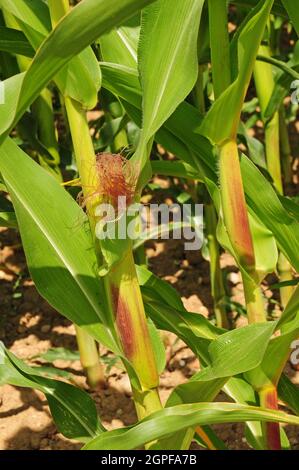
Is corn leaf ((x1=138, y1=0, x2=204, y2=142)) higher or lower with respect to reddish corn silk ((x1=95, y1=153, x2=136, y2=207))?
higher

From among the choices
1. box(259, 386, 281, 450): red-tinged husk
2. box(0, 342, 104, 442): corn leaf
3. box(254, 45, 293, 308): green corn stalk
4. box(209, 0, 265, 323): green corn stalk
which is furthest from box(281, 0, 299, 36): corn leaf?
box(254, 45, 293, 308): green corn stalk

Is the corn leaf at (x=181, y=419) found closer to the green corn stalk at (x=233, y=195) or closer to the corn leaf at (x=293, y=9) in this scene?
the green corn stalk at (x=233, y=195)

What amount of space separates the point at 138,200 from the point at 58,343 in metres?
1.27

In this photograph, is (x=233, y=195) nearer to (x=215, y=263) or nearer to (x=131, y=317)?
(x=131, y=317)

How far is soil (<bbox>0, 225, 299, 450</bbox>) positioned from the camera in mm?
2070

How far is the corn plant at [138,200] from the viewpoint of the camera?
1.16m

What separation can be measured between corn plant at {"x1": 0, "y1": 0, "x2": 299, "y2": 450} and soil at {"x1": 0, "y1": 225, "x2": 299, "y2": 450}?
0.56 m

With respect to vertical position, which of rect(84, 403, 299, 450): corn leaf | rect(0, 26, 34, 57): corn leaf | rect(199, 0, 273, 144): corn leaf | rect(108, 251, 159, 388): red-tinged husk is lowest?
rect(84, 403, 299, 450): corn leaf

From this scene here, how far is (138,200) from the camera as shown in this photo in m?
1.21

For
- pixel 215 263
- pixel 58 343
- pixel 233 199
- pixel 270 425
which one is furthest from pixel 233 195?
pixel 58 343

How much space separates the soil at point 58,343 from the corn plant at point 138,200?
0.56 metres

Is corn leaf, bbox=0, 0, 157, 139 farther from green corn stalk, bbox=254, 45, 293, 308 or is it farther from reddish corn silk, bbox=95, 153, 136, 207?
green corn stalk, bbox=254, 45, 293, 308

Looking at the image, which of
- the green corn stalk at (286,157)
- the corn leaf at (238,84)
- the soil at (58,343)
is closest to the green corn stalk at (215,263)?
the soil at (58,343)
